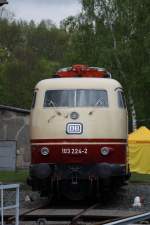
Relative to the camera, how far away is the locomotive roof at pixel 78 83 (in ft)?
56.8

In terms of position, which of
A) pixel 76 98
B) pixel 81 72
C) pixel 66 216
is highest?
pixel 81 72

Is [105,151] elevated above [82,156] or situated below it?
above

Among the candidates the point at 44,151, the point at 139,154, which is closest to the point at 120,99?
the point at 44,151

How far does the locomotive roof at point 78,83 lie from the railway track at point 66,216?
3.10m

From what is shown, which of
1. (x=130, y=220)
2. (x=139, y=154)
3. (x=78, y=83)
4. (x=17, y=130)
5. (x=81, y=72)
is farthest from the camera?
(x=139, y=154)

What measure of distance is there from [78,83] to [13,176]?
8.80 meters

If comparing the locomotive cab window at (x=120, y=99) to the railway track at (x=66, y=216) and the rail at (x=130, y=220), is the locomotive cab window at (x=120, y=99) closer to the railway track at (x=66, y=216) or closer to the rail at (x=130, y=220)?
the railway track at (x=66, y=216)

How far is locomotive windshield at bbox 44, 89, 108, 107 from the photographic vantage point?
672 inches

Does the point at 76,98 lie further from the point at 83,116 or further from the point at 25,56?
the point at 25,56

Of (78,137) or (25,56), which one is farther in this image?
(25,56)

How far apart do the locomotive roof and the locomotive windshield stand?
105 mm

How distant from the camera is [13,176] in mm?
25281

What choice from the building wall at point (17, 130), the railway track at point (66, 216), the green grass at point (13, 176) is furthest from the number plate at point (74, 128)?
the building wall at point (17, 130)

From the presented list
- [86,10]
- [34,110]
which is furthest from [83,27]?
[34,110]
